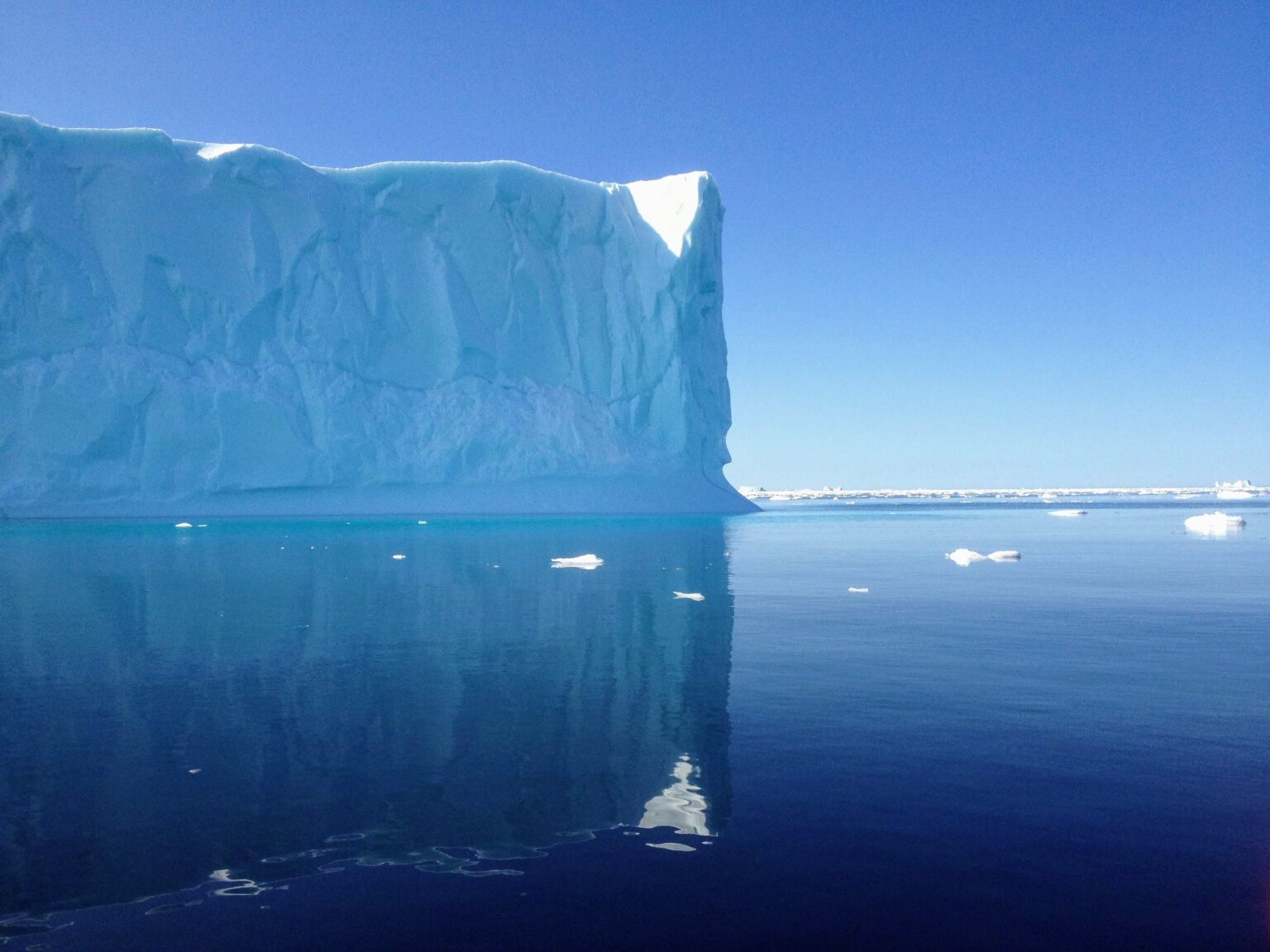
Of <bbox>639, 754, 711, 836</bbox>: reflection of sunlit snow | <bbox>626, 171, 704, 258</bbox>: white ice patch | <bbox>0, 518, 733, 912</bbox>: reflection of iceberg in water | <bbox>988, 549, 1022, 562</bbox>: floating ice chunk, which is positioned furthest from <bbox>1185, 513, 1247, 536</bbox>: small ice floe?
<bbox>639, 754, 711, 836</bbox>: reflection of sunlit snow

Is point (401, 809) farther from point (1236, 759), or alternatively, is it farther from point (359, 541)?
point (359, 541)

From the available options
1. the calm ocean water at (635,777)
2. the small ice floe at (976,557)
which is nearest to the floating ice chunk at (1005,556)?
the small ice floe at (976,557)

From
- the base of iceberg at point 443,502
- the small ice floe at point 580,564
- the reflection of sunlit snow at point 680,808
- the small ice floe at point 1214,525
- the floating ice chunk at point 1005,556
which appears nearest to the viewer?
the reflection of sunlit snow at point 680,808

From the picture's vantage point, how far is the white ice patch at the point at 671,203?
35.3 meters

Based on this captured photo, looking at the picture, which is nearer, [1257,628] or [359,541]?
[1257,628]

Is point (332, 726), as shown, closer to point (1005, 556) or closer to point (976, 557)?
point (976, 557)

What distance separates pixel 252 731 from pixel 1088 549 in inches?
725

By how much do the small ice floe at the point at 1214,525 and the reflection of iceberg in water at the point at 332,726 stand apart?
2209 cm

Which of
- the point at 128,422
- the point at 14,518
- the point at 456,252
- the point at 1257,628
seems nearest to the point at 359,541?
the point at 128,422

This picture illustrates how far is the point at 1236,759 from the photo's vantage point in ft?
14.7

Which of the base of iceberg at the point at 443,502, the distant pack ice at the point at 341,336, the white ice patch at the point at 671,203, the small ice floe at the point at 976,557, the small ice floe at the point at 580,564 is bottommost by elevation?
the small ice floe at the point at 580,564

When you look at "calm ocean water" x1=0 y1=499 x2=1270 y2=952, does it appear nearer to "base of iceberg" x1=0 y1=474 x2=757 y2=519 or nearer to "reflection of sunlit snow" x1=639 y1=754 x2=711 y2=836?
"reflection of sunlit snow" x1=639 y1=754 x2=711 y2=836

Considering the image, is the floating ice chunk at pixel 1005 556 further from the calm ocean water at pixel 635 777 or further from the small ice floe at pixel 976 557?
the calm ocean water at pixel 635 777

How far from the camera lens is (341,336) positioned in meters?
30.4
